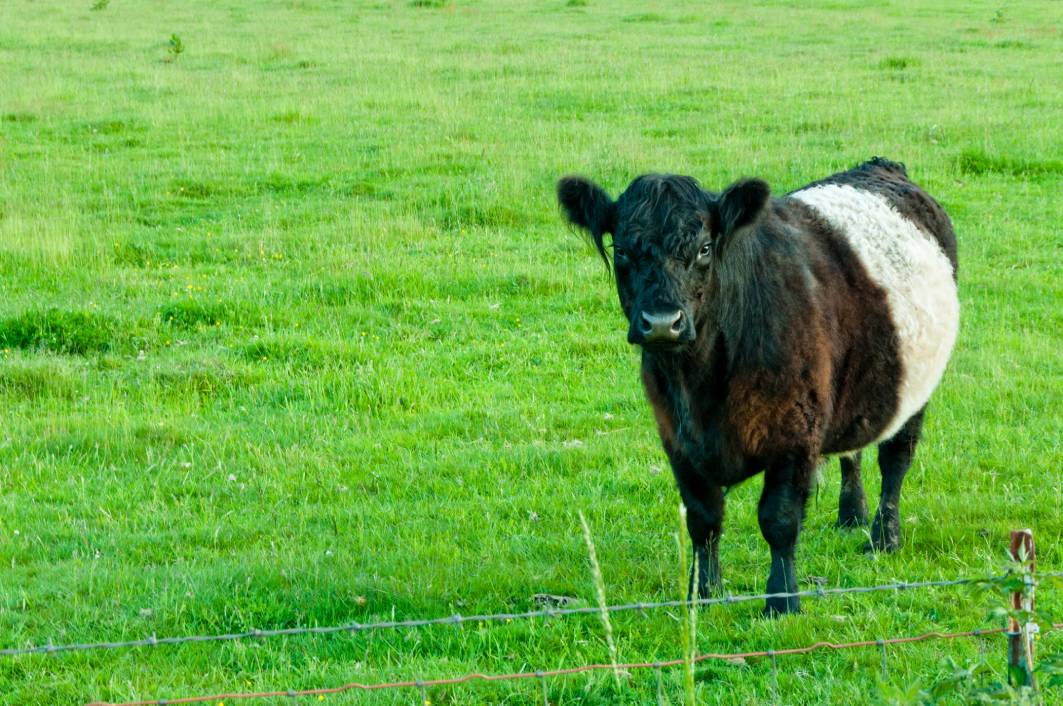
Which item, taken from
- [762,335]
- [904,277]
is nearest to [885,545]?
[904,277]

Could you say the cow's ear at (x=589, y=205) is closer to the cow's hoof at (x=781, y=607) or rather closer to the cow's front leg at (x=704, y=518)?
the cow's front leg at (x=704, y=518)

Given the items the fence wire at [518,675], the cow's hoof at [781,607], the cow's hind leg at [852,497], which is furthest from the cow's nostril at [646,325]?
the cow's hind leg at [852,497]

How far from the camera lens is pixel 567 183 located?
21.2ft

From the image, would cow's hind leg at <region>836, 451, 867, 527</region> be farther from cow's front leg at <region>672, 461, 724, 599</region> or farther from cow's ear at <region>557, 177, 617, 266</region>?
cow's ear at <region>557, 177, 617, 266</region>

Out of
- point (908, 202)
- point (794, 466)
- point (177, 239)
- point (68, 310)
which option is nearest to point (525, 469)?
point (794, 466)

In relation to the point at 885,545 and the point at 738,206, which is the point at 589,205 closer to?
the point at 738,206

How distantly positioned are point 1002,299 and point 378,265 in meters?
5.93

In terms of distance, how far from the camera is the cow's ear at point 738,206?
602 centimetres

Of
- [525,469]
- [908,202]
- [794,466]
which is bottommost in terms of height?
[525,469]

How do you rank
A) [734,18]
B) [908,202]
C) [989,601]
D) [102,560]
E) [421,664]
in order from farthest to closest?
[734,18]
[908,202]
[102,560]
[989,601]
[421,664]

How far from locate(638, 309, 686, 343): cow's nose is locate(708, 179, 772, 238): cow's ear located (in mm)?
669

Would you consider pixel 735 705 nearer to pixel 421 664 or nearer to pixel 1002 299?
pixel 421 664

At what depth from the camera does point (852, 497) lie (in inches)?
305

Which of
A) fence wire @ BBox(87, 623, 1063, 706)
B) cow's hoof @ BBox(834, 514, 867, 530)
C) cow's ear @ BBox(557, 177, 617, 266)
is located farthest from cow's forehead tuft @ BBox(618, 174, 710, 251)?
cow's hoof @ BBox(834, 514, 867, 530)
